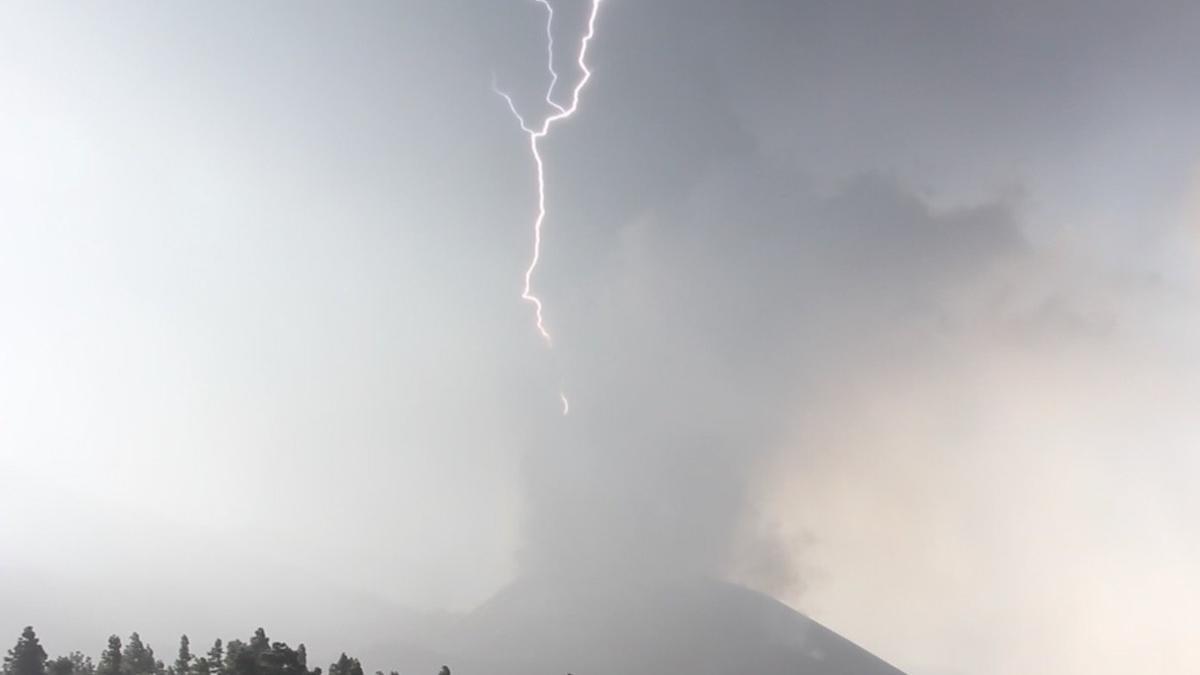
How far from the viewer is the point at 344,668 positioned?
7925 cm

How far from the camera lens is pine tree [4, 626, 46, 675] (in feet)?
218

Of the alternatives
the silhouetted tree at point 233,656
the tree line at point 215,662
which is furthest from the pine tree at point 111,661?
the silhouetted tree at point 233,656

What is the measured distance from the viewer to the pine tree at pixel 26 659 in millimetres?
66375

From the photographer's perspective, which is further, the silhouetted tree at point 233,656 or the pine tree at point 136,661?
the pine tree at point 136,661

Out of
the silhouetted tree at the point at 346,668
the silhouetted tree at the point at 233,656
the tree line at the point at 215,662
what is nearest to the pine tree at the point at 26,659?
the tree line at the point at 215,662

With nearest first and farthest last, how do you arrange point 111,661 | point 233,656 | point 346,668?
point 233,656 < point 111,661 < point 346,668

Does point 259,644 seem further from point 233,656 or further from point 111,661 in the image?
point 111,661

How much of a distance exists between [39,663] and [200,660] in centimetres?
1497

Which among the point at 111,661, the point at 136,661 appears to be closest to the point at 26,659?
the point at 111,661

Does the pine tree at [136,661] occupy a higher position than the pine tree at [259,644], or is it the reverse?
the pine tree at [259,644]

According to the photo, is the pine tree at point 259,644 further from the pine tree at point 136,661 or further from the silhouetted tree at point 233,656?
the pine tree at point 136,661

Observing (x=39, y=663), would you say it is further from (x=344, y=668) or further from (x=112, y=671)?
(x=344, y=668)

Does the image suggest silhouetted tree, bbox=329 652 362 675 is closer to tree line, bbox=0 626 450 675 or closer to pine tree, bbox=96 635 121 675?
tree line, bbox=0 626 450 675

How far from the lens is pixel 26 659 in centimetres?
6744
